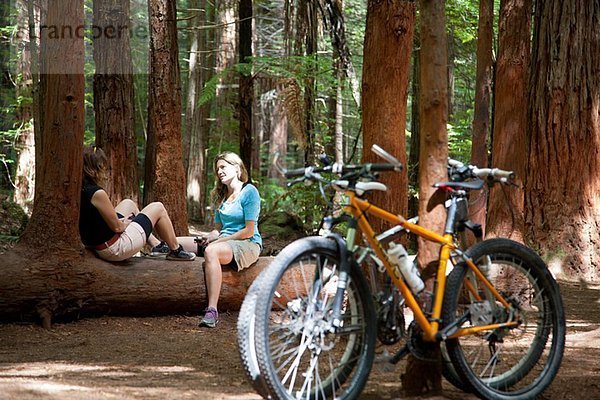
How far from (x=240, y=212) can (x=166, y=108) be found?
2.69 m

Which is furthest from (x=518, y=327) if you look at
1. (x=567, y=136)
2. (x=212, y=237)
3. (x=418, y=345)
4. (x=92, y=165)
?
(x=567, y=136)

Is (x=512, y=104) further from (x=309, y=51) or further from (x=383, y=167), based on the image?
(x=383, y=167)

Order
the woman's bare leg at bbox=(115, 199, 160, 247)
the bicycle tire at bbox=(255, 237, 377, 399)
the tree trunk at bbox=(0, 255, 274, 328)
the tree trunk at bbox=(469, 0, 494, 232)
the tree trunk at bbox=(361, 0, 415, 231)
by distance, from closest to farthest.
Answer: the bicycle tire at bbox=(255, 237, 377, 399), the tree trunk at bbox=(361, 0, 415, 231), the tree trunk at bbox=(0, 255, 274, 328), the woman's bare leg at bbox=(115, 199, 160, 247), the tree trunk at bbox=(469, 0, 494, 232)

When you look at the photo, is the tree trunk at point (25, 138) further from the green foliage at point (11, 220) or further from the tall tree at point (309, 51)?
the tall tree at point (309, 51)

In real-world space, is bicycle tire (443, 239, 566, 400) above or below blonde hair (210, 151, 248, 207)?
below

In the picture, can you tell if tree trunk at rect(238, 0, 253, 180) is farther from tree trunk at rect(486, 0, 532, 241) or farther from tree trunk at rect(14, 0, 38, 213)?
tree trunk at rect(14, 0, 38, 213)

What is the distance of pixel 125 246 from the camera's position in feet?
24.9

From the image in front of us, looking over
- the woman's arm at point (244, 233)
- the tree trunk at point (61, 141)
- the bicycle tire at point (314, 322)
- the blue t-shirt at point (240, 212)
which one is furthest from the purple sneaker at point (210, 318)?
the bicycle tire at point (314, 322)

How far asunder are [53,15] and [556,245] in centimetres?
704

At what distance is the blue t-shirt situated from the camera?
7.95 m

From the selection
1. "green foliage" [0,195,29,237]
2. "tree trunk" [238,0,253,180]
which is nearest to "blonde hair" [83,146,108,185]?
"tree trunk" [238,0,253,180]

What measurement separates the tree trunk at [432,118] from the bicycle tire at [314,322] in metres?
0.66

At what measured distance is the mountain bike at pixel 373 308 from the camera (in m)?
4.09

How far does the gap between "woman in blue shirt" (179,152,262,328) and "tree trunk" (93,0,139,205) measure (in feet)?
7.81
